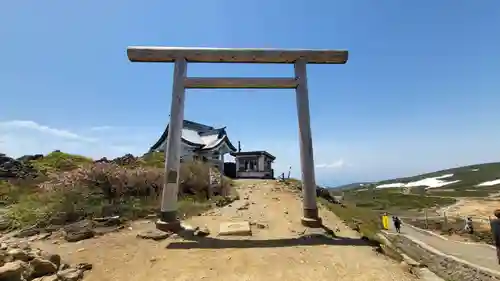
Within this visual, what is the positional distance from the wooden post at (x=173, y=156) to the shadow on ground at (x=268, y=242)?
0.67 meters

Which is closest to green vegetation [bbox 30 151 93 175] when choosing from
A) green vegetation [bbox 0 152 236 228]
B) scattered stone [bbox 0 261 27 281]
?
green vegetation [bbox 0 152 236 228]

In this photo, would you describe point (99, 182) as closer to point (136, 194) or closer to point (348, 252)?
point (136, 194)

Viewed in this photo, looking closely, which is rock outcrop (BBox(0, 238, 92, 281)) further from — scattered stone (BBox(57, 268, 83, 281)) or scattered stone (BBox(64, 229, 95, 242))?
scattered stone (BBox(64, 229, 95, 242))

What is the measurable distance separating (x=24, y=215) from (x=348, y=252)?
9.26 m

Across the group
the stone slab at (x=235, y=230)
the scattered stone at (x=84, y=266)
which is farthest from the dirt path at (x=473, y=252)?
the scattered stone at (x=84, y=266)

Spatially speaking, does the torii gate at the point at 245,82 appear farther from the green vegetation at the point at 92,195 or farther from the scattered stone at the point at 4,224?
the scattered stone at the point at 4,224

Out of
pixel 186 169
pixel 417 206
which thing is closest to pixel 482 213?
pixel 417 206

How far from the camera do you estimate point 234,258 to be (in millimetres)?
5301

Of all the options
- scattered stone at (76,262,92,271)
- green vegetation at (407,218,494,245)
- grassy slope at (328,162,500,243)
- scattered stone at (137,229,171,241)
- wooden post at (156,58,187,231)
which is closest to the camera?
scattered stone at (76,262,92,271)

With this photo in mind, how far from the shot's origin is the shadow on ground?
6.12 meters

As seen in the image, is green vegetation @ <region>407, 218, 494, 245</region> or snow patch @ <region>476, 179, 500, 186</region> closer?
green vegetation @ <region>407, 218, 494, 245</region>

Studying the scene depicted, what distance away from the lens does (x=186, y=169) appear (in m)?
13.9

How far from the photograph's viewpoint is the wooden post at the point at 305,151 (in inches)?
305

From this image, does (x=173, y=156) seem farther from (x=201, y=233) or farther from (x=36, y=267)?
(x=36, y=267)
